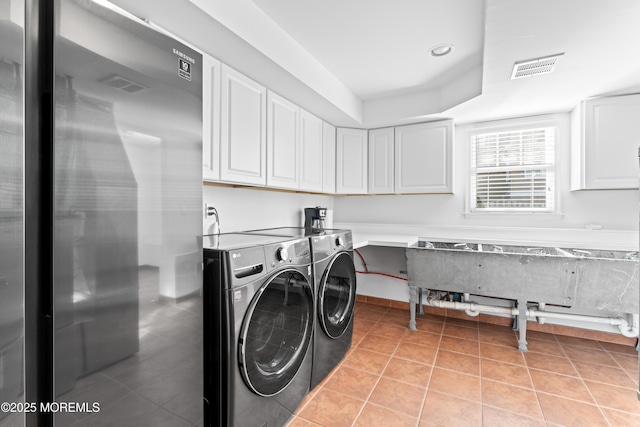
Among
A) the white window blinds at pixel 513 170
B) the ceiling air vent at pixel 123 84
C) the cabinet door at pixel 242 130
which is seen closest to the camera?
the ceiling air vent at pixel 123 84

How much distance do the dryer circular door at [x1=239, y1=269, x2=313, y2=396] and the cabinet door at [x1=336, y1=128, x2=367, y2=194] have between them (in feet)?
6.05

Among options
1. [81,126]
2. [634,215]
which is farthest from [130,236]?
[634,215]

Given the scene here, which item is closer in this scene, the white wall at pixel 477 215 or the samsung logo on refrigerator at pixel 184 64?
the samsung logo on refrigerator at pixel 184 64

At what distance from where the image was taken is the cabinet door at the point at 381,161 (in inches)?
135

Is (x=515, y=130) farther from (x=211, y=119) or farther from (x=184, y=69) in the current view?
(x=184, y=69)

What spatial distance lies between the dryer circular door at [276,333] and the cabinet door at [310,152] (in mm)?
1254

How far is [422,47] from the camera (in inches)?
89.3

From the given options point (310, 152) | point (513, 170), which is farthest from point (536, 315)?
point (310, 152)

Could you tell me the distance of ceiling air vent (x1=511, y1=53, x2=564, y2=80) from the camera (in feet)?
6.37

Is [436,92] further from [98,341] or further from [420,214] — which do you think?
[98,341]

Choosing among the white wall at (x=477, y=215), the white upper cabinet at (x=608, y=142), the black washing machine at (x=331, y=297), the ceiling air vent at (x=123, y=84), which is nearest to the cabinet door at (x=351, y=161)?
the white wall at (x=477, y=215)

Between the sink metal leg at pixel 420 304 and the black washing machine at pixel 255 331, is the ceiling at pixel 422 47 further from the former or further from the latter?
the sink metal leg at pixel 420 304

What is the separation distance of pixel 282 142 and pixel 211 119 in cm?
76

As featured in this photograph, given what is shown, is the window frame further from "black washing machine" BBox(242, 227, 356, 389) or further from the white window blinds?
"black washing machine" BBox(242, 227, 356, 389)
